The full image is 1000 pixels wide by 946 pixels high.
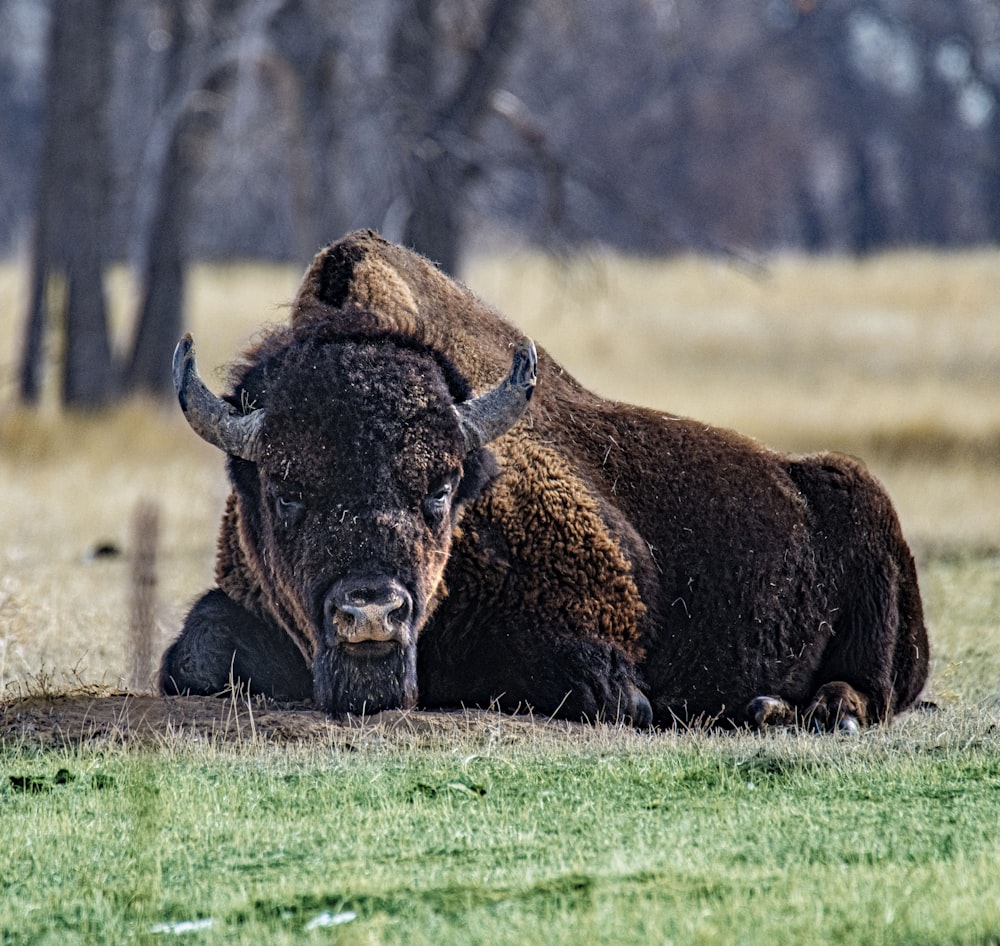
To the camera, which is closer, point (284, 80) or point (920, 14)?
point (284, 80)

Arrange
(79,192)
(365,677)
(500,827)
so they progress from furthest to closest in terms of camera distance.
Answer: (79,192) < (365,677) < (500,827)

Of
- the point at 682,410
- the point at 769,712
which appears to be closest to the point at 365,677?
the point at 769,712

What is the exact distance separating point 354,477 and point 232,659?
1316mm

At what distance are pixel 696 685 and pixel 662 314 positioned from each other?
30240 mm

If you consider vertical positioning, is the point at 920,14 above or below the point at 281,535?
above

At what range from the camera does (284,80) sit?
754 inches

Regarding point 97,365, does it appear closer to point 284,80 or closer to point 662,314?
point 284,80

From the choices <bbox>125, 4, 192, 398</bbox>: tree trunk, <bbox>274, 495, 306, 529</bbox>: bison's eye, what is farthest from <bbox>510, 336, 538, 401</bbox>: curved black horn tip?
<bbox>125, 4, 192, 398</bbox>: tree trunk

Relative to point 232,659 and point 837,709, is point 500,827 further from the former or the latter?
point 837,709

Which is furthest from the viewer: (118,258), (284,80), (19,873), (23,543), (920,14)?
(920,14)

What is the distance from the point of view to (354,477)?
22.2 feet

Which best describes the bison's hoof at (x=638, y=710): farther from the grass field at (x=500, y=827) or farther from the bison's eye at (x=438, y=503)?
the bison's eye at (x=438, y=503)

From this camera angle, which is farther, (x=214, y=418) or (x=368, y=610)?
(x=214, y=418)

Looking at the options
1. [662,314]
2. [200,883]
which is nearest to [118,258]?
[662,314]
